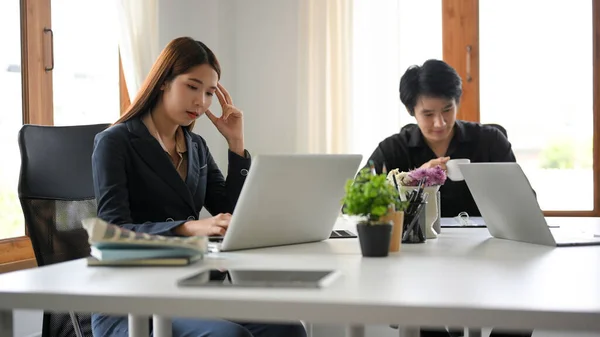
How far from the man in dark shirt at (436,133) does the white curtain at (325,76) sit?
4.15 feet

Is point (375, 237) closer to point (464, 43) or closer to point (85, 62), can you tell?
point (85, 62)

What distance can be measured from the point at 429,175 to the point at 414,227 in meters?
0.16

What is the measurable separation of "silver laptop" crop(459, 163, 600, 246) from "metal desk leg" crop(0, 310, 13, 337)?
1016 millimetres

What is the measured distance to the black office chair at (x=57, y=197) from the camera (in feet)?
6.22

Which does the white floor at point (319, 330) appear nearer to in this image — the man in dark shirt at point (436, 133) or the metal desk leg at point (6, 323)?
the man in dark shirt at point (436, 133)

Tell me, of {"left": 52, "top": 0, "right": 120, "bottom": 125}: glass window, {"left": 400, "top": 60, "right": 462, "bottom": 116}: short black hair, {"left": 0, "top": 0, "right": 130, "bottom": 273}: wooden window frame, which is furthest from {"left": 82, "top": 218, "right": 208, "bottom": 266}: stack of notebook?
{"left": 52, "top": 0, "right": 120, "bottom": 125}: glass window

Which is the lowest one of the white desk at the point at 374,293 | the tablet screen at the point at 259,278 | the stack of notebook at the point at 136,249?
the white desk at the point at 374,293

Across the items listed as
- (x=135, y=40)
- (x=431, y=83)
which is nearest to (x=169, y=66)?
(x=431, y=83)

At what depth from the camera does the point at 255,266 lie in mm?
1335

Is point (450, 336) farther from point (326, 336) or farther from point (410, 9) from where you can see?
point (410, 9)

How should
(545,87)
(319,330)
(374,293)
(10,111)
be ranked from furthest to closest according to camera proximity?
(545,87)
(319,330)
(10,111)
(374,293)

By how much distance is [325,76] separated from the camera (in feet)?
13.7

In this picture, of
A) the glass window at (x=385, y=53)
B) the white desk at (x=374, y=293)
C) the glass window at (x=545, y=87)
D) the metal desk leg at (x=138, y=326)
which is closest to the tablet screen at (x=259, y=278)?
the white desk at (x=374, y=293)

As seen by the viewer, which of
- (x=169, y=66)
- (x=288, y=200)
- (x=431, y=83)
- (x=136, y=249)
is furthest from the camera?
(x=431, y=83)
